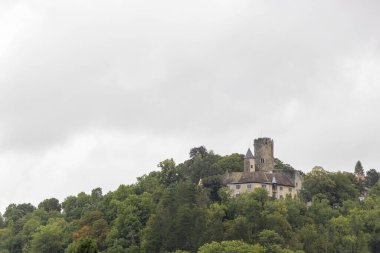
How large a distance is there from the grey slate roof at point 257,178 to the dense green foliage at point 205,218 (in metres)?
2.01

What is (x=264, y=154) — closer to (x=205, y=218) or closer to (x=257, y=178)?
(x=257, y=178)

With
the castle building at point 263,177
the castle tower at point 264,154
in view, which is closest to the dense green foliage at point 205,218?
the castle building at point 263,177

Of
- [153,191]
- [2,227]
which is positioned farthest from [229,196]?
[2,227]

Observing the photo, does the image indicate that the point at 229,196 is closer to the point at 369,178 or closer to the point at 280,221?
the point at 280,221

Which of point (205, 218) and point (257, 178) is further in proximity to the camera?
point (257, 178)

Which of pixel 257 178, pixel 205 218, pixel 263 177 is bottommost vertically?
pixel 205 218

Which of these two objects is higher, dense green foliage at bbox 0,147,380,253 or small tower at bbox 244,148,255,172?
small tower at bbox 244,148,255,172

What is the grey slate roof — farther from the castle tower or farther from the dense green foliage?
the dense green foliage

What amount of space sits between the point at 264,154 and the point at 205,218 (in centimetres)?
2617

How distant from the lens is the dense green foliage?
300ft

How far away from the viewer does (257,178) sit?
112m

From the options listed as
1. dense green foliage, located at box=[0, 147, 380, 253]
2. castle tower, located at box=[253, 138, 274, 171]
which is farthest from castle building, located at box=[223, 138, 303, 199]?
dense green foliage, located at box=[0, 147, 380, 253]

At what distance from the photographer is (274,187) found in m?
113

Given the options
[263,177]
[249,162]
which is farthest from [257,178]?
[249,162]
